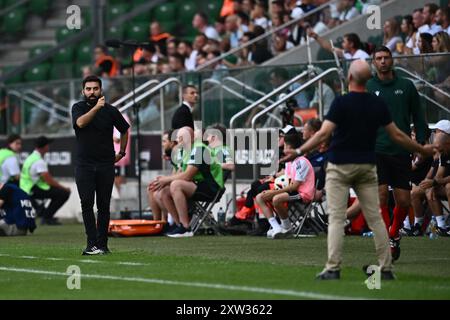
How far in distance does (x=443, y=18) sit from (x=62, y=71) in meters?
13.1

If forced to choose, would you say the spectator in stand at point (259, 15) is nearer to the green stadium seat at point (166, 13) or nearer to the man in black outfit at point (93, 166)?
the green stadium seat at point (166, 13)

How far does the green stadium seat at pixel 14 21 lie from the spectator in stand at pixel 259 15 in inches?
362

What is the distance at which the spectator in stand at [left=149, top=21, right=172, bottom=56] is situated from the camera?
28.6 meters

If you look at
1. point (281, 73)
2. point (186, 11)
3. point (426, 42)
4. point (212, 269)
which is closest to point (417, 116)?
point (212, 269)

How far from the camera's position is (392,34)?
2242 cm

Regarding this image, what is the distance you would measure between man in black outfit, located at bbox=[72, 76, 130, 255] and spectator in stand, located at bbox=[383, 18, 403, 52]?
25.0ft

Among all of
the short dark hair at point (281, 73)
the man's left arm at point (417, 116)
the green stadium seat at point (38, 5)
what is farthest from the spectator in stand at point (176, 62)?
the man's left arm at point (417, 116)

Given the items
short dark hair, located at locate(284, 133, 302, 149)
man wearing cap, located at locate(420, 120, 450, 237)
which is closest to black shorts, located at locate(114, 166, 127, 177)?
short dark hair, located at locate(284, 133, 302, 149)

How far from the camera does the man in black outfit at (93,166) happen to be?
1598 centimetres

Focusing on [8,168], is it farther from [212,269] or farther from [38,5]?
[38,5]

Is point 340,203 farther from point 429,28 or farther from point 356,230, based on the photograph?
point 429,28

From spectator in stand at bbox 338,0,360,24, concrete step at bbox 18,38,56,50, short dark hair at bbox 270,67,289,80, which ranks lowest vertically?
short dark hair at bbox 270,67,289,80

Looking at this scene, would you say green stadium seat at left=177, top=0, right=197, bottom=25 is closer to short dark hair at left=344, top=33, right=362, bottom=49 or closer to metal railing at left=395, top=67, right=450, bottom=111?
short dark hair at left=344, top=33, right=362, bottom=49
